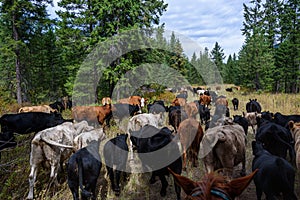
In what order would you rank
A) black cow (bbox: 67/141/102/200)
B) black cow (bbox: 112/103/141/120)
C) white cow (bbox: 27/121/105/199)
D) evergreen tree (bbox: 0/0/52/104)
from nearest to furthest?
black cow (bbox: 67/141/102/200), white cow (bbox: 27/121/105/199), black cow (bbox: 112/103/141/120), evergreen tree (bbox: 0/0/52/104)

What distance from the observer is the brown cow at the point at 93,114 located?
1125cm

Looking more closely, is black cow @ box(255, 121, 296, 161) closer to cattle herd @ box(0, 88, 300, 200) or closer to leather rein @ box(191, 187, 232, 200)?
cattle herd @ box(0, 88, 300, 200)

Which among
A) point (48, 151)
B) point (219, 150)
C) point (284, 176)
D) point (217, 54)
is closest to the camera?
point (284, 176)

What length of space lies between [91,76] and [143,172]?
44.5 feet

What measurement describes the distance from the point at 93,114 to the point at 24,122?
3.28 metres

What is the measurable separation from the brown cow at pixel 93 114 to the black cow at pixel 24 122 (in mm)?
2163

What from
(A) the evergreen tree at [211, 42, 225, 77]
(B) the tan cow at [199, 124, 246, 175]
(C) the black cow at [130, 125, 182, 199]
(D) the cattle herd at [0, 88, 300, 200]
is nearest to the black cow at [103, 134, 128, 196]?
(D) the cattle herd at [0, 88, 300, 200]

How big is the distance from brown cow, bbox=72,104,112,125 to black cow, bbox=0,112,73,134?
2.16 metres

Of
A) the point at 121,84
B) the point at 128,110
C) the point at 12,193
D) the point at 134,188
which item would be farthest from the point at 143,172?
the point at 121,84

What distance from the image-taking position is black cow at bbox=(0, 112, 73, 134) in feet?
27.4

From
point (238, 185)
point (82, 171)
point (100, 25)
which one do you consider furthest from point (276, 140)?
point (100, 25)

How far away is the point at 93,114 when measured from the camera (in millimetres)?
11281

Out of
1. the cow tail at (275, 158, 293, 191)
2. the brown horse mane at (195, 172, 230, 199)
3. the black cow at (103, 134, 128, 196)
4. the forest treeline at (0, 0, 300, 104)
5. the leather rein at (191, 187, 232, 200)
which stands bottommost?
the black cow at (103, 134, 128, 196)

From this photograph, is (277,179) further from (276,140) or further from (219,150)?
(276,140)
